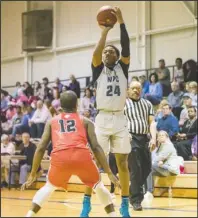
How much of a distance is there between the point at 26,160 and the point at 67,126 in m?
7.91

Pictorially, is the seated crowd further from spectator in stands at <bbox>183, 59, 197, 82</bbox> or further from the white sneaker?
the white sneaker

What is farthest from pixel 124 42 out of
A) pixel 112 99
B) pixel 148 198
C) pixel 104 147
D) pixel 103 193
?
pixel 148 198

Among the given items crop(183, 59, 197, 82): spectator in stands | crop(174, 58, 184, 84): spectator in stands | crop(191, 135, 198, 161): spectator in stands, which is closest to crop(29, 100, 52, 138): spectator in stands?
crop(174, 58, 184, 84): spectator in stands

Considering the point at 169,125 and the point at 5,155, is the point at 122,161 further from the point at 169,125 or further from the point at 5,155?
the point at 5,155

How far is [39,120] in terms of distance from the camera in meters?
14.3

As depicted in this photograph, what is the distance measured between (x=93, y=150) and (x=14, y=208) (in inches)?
137

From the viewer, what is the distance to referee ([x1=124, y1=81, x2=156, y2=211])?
635 cm

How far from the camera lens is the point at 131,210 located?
6727 mm

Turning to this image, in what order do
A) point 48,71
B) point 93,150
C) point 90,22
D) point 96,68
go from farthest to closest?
point 48,71 → point 90,22 → point 96,68 → point 93,150

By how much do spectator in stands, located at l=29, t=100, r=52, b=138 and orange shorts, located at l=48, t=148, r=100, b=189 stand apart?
32.2 feet

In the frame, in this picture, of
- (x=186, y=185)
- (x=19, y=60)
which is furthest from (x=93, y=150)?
(x=19, y=60)

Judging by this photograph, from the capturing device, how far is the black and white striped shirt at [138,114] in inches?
249

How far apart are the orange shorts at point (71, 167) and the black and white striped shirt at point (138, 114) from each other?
2.00 m

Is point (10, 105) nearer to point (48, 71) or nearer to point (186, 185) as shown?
point (48, 71)
